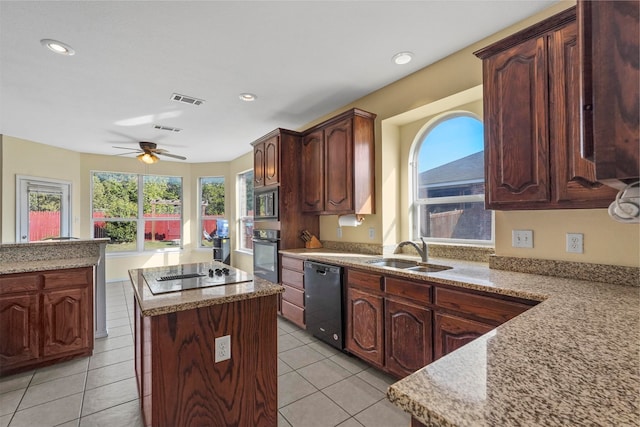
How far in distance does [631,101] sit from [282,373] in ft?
8.47

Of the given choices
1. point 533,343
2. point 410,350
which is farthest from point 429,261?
point 533,343

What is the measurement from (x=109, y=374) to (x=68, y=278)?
910 mm

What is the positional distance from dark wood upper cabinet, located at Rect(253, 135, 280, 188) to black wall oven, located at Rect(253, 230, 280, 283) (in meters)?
0.68

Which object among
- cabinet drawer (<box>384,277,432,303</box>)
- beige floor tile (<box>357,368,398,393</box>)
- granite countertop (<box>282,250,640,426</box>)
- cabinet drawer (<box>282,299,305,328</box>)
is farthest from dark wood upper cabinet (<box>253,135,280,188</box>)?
granite countertop (<box>282,250,640,426</box>)

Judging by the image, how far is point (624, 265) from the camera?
167 centimetres

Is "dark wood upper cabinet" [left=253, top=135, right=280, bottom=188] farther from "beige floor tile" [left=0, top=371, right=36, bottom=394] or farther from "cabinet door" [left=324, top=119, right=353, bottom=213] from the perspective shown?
"beige floor tile" [left=0, top=371, right=36, bottom=394]

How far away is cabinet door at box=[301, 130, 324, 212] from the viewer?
139 inches

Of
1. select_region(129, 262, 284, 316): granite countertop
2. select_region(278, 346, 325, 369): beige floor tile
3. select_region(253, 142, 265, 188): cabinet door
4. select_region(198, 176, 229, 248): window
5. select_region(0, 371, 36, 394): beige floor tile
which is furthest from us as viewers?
select_region(198, 176, 229, 248): window

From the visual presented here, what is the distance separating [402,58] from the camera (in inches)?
98.9

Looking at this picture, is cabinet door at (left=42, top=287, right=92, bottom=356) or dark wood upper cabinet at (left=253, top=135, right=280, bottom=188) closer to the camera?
cabinet door at (left=42, top=287, right=92, bottom=356)

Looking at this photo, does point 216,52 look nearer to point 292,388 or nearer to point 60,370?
point 292,388

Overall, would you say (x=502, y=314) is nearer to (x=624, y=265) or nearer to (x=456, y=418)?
(x=624, y=265)

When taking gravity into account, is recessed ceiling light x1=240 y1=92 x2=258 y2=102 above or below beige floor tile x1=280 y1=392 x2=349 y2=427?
above

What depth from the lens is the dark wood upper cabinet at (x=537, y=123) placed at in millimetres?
1561
